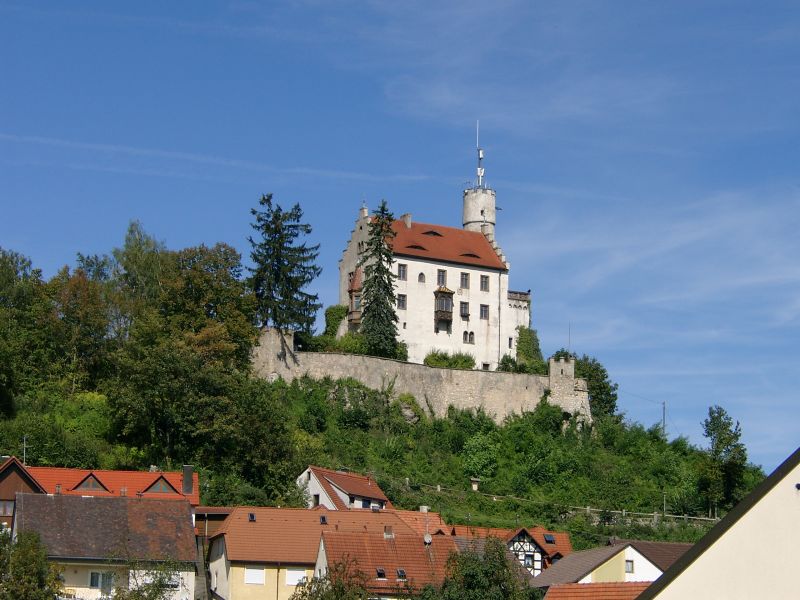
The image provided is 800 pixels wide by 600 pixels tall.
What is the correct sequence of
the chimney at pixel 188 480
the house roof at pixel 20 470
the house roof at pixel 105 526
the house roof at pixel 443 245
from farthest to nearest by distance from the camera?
1. the house roof at pixel 443 245
2. the chimney at pixel 188 480
3. the house roof at pixel 20 470
4. the house roof at pixel 105 526

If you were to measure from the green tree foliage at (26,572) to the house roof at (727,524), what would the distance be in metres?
Result: 28.0

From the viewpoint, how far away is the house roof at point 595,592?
2689 cm

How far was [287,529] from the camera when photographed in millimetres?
50875

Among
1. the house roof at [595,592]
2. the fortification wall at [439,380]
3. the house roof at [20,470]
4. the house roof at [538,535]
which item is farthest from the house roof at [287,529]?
the fortification wall at [439,380]

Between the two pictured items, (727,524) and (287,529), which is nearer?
(727,524)

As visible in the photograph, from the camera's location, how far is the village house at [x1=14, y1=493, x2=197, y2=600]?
45.1m

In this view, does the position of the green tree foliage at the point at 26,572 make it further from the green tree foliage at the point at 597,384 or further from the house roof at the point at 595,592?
the green tree foliage at the point at 597,384

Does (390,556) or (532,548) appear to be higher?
(532,548)

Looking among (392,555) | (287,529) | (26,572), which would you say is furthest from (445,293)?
(26,572)

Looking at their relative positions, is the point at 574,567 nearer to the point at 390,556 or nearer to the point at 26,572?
the point at 390,556

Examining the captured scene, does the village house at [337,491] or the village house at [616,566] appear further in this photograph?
the village house at [337,491]

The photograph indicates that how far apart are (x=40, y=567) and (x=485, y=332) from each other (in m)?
50.8

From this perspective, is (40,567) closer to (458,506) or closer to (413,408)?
(458,506)

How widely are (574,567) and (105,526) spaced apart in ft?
54.8
